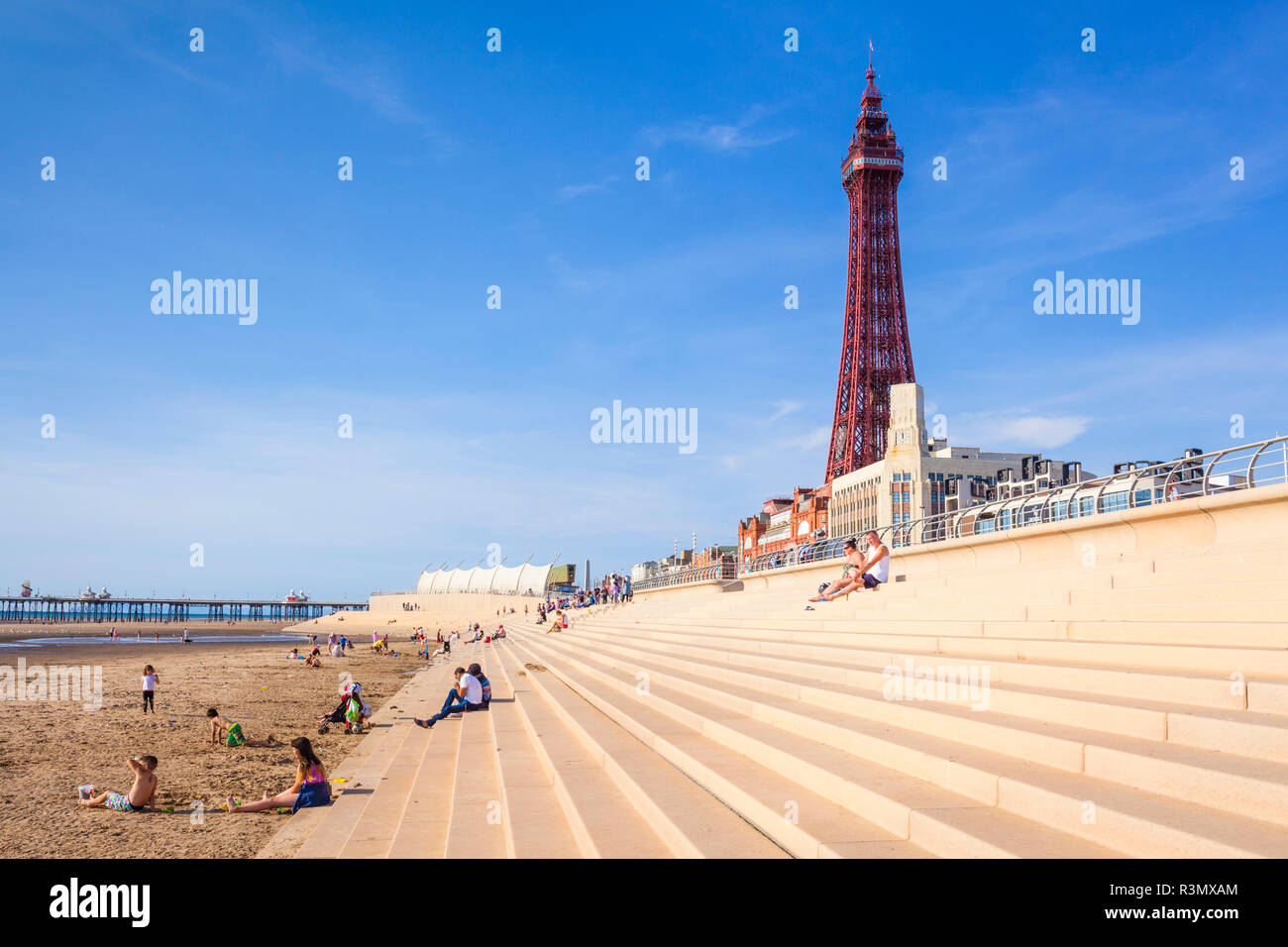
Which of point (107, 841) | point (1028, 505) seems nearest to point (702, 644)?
point (1028, 505)

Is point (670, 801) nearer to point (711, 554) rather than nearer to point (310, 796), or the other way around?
point (310, 796)

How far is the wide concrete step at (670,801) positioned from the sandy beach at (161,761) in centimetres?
313

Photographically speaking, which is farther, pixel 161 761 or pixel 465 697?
pixel 465 697

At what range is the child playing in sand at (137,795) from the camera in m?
9.15

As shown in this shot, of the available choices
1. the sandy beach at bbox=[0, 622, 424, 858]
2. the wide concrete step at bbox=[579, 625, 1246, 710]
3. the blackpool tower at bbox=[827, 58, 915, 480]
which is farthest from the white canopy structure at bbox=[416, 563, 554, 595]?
the wide concrete step at bbox=[579, 625, 1246, 710]

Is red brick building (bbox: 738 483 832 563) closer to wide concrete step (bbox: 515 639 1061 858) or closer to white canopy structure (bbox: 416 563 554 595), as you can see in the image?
white canopy structure (bbox: 416 563 554 595)

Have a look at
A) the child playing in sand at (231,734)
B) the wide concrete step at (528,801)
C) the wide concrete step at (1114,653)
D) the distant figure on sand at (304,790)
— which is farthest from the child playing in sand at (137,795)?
the wide concrete step at (1114,653)

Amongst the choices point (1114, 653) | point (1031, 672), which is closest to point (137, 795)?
point (1031, 672)

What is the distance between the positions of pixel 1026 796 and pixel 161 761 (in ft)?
39.4

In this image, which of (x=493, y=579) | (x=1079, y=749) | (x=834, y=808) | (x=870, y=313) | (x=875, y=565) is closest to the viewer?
(x=1079, y=749)

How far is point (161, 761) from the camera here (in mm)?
12188

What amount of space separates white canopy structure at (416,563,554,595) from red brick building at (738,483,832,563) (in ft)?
87.5

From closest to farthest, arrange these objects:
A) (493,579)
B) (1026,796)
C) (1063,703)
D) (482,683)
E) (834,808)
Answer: (1026,796) → (834,808) → (1063,703) → (482,683) → (493,579)
